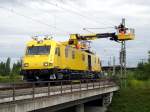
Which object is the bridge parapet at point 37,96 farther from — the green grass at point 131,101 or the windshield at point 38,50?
the green grass at point 131,101

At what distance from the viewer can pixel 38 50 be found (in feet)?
113

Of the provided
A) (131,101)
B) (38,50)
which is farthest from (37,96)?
(131,101)

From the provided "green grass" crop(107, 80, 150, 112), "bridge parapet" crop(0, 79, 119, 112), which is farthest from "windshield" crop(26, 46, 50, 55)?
"green grass" crop(107, 80, 150, 112)

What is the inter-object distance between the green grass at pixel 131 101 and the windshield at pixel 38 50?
43.3ft

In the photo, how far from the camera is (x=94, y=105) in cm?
4362

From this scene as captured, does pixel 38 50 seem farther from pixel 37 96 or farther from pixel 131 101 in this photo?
pixel 131 101

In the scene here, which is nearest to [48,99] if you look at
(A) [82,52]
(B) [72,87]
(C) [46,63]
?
(B) [72,87]

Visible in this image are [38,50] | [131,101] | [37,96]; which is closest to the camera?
[37,96]

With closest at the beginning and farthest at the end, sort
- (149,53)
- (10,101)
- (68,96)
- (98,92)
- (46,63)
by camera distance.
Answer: (10,101) → (68,96) → (46,63) → (98,92) → (149,53)

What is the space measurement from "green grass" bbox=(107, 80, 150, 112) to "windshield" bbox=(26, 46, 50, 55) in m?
13.2

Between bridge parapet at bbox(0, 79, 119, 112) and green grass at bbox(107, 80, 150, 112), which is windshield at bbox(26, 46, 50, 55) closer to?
bridge parapet at bbox(0, 79, 119, 112)

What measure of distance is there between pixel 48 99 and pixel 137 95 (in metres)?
29.8

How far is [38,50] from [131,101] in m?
17.6

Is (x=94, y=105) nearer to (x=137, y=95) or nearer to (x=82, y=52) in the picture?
(x=82, y=52)
